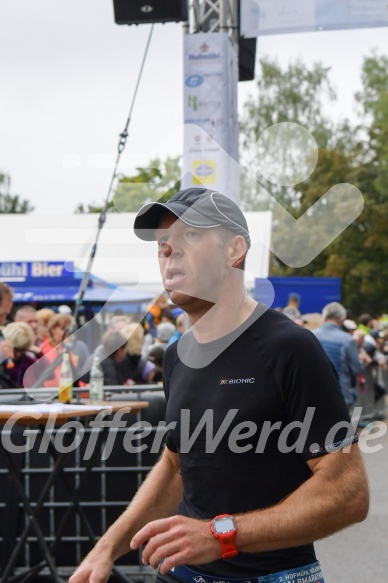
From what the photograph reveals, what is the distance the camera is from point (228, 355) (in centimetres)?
230

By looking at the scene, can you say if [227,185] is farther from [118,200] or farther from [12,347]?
[12,347]

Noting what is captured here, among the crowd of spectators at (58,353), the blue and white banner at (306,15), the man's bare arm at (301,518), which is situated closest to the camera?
the man's bare arm at (301,518)

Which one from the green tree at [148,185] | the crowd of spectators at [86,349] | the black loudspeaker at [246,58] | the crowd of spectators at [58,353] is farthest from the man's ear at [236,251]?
the black loudspeaker at [246,58]

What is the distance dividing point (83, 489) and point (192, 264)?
387cm

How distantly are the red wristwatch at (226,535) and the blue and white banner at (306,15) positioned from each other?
5.17 meters

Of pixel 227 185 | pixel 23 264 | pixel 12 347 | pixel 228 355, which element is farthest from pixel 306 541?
pixel 23 264

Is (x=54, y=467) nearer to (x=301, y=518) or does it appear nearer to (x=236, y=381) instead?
(x=236, y=381)

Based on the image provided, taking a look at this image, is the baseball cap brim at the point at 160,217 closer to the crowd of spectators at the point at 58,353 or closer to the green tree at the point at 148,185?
the green tree at the point at 148,185

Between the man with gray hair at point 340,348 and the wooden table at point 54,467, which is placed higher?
the wooden table at point 54,467

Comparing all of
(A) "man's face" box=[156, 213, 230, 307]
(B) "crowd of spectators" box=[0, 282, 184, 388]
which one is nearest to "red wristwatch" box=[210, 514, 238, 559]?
(A) "man's face" box=[156, 213, 230, 307]

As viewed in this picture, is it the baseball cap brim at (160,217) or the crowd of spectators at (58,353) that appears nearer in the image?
the baseball cap brim at (160,217)

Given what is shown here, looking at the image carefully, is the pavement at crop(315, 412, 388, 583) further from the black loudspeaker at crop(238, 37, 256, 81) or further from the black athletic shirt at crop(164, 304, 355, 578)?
the black athletic shirt at crop(164, 304, 355, 578)

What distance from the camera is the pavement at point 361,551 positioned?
20.2 ft

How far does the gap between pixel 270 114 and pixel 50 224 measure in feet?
101
